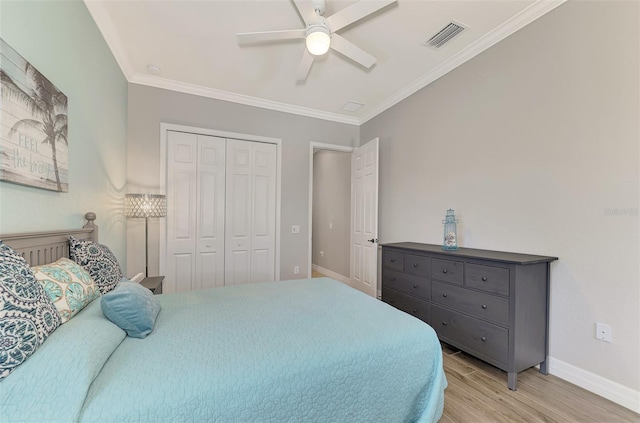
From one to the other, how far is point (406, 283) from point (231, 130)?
9.47 ft

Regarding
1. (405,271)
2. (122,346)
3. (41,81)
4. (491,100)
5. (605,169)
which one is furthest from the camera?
(405,271)

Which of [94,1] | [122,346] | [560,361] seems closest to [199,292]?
[122,346]

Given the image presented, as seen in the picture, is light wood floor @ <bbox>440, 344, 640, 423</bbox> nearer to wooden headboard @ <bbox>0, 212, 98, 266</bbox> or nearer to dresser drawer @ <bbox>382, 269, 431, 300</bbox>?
dresser drawer @ <bbox>382, 269, 431, 300</bbox>

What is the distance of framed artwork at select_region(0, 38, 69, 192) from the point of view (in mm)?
1203

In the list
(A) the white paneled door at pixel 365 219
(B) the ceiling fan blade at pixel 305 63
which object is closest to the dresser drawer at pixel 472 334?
(A) the white paneled door at pixel 365 219

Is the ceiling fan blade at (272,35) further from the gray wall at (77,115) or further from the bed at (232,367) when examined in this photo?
the bed at (232,367)

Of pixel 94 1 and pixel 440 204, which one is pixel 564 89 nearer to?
pixel 440 204

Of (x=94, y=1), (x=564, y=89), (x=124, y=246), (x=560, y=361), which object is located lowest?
(x=560, y=361)

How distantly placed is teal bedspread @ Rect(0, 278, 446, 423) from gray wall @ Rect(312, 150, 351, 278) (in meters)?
3.29

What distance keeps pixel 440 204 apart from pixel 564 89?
1349mm

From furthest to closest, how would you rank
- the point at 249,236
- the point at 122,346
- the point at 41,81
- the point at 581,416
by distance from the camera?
1. the point at 249,236
2. the point at 581,416
3. the point at 41,81
4. the point at 122,346

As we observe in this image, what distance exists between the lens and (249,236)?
12.3 feet

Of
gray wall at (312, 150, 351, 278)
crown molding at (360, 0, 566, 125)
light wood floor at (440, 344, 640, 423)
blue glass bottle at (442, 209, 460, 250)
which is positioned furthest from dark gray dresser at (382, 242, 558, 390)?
gray wall at (312, 150, 351, 278)

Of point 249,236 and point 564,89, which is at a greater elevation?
point 564,89
